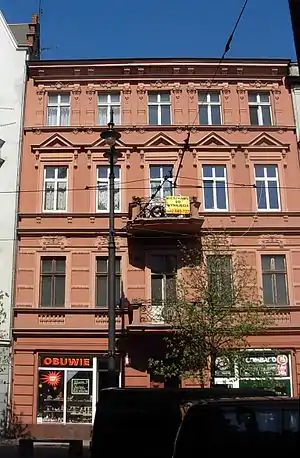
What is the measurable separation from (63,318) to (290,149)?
12121 millimetres

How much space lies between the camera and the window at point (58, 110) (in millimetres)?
26281

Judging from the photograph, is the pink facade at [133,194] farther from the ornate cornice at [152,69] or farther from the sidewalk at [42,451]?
the sidewalk at [42,451]

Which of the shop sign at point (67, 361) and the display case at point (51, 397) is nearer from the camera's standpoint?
the display case at point (51, 397)

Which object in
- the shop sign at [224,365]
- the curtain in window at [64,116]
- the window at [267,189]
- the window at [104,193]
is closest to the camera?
the shop sign at [224,365]

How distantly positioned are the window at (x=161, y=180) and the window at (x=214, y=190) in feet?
4.93

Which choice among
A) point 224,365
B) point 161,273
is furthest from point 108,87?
point 224,365

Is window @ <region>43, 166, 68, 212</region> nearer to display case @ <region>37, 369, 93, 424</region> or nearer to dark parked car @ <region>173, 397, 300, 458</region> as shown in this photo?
display case @ <region>37, 369, 93, 424</region>

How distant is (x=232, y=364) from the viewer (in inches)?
749

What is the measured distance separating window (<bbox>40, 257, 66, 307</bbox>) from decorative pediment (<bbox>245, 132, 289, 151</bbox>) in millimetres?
9594

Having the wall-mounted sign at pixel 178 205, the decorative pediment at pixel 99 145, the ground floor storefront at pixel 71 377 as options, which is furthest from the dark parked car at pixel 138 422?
the decorative pediment at pixel 99 145

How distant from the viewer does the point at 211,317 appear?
62.4ft

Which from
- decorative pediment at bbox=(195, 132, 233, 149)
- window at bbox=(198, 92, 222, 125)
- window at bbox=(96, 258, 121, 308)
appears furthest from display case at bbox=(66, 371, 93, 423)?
window at bbox=(198, 92, 222, 125)

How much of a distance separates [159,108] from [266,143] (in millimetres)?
5004

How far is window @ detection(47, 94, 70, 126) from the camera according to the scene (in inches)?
1035
